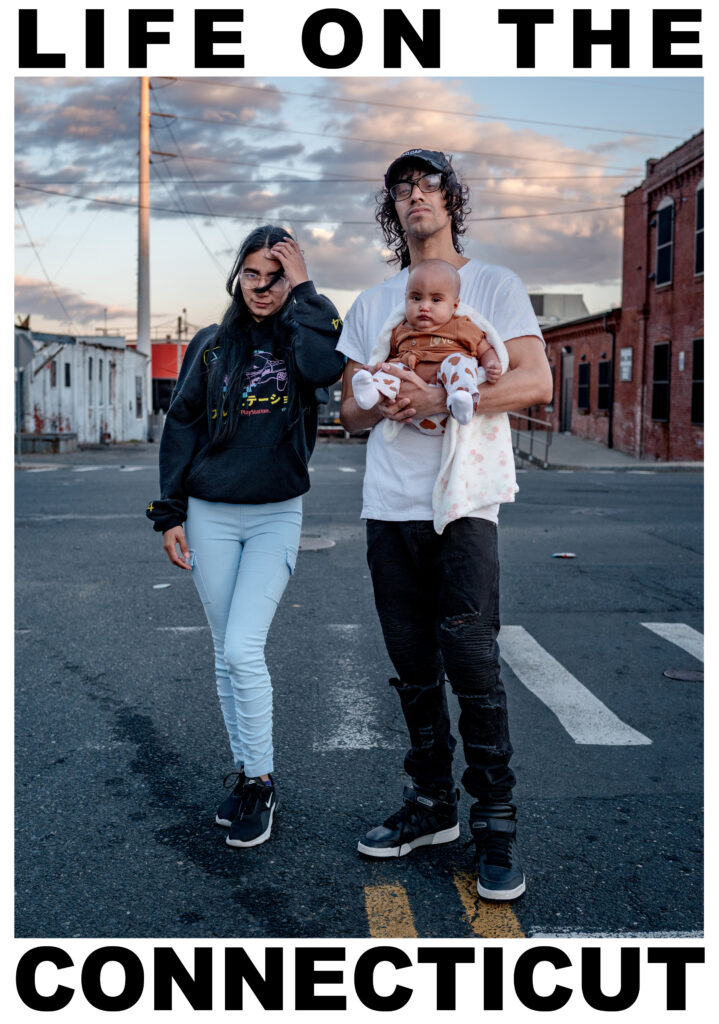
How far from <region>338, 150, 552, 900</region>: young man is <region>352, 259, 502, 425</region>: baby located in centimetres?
6

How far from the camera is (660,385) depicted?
94.4ft

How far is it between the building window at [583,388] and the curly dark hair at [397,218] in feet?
112

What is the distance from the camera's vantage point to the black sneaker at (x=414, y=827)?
11.1ft

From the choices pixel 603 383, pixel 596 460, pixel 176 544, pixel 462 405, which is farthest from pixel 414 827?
pixel 603 383

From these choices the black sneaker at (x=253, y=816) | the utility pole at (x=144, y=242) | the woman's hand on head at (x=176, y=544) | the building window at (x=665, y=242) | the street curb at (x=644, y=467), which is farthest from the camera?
the utility pole at (x=144, y=242)

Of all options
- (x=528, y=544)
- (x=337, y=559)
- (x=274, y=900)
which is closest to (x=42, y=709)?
(x=274, y=900)

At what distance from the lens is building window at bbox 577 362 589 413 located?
36.8m

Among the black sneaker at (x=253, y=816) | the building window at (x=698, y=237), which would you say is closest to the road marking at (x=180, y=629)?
the black sneaker at (x=253, y=816)

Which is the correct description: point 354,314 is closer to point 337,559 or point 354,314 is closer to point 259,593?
point 259,593

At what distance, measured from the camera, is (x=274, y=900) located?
121 inches

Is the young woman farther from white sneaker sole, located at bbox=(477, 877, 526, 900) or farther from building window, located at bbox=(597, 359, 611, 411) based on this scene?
building window, located at bbox=(597, 359, 611, 411)

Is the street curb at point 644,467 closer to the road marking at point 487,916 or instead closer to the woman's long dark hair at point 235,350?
the woman's long dark hair at point 235,350

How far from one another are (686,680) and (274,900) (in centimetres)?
346

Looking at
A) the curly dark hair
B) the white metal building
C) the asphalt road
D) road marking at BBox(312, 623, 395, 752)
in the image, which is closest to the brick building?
the white metal building
